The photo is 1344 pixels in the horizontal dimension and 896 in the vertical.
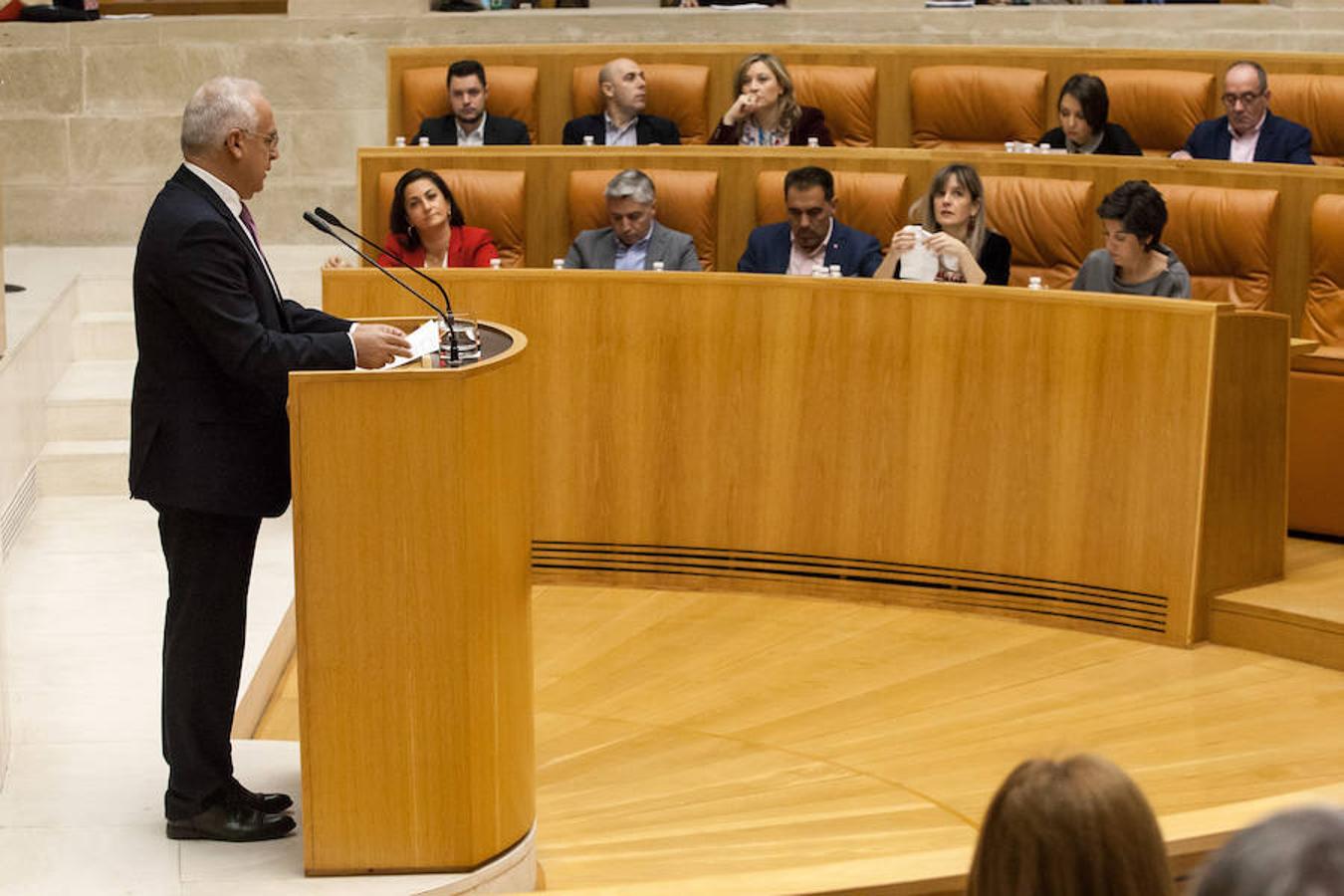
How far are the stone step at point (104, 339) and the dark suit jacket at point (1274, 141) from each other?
3358mm

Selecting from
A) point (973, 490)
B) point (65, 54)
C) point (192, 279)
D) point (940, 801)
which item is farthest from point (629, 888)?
point (65, 54)

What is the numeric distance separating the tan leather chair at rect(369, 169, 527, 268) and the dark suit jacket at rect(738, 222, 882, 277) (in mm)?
713

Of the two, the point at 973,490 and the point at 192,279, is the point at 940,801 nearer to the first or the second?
the point at 973,490

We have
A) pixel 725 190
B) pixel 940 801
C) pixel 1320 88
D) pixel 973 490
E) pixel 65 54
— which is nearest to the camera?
pixel 940 801

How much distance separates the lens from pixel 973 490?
480cm

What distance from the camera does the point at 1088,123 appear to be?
6168 mm

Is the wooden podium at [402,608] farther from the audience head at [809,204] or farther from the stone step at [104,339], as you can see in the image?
the stone step at [104,339]

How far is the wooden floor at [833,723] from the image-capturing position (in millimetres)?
3594

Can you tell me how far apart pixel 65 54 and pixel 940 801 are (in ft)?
16.4

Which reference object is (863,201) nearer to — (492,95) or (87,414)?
(492,95)

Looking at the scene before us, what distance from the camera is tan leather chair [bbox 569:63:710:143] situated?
6906 millimetres

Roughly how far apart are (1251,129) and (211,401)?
421cm

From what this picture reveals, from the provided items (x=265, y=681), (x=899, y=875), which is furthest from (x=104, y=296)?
(x=899, y=875)

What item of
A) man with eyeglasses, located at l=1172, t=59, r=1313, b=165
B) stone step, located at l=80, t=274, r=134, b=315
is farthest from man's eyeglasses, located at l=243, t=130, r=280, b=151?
man with eyeglasses, located at l=1172, t=59, r=1313, b=165
